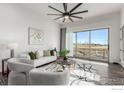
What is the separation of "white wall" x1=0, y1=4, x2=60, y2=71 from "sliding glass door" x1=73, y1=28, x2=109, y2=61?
3.78ft

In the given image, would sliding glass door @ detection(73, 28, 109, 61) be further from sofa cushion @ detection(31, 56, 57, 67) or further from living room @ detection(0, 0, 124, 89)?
sofa cushion @ detection(31, 56, 57, 67)

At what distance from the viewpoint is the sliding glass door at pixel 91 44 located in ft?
11.2

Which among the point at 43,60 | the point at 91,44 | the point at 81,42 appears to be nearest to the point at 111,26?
the point at 91,44

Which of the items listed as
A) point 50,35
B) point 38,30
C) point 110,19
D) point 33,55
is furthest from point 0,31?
point 110,19

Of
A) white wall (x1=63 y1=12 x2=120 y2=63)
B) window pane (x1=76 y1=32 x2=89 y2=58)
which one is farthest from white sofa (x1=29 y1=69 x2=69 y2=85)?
white wall (x1=63 y1=12 x2=120 y2=63)

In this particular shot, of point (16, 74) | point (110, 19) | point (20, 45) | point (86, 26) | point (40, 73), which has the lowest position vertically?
point (16, 74)

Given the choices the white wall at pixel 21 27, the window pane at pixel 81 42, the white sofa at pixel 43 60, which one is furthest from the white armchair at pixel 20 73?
the window pane at pixel 81 42

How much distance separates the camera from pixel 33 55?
3.66 metres

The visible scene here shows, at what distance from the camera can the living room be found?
3.17 m

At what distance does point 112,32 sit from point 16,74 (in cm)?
439
